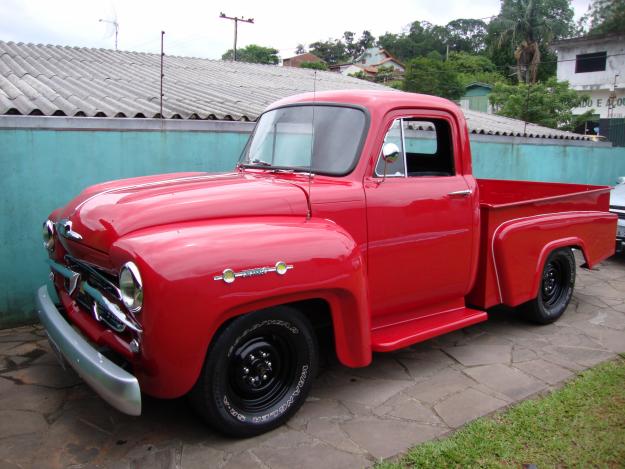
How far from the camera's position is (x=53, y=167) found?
16.6 ft

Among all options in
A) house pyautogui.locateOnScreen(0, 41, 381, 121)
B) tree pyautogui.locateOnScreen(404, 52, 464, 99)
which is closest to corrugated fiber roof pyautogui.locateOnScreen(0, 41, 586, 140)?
house pyautogui.locateOnScreen(0, 41, 381, 121)

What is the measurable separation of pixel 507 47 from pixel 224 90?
3586 cm

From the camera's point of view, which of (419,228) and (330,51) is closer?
(419,228)

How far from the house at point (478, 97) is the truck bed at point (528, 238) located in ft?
68.8

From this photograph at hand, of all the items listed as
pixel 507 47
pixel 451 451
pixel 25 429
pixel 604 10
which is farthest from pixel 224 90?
pixel 507 47

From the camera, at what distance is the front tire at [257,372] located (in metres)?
2.83

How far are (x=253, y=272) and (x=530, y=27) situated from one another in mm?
40363

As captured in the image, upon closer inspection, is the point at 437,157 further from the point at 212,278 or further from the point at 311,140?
the point at 212,278

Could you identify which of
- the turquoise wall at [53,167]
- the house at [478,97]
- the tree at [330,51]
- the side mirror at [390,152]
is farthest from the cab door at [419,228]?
the tree at [330,51]

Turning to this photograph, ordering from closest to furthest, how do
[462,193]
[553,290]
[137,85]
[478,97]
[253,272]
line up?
[253,272] → [462,193] → [553,290] → [137,85] → [478,97]

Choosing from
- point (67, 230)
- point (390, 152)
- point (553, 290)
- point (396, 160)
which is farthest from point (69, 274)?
point (553, 290)

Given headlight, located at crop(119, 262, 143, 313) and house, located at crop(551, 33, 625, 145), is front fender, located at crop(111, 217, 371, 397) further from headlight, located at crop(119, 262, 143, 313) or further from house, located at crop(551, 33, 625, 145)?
house, located at crop(551, 33, 625, 145)

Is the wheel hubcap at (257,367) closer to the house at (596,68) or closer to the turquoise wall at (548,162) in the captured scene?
the turquoise wall at (548,162)

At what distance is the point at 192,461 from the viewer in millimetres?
2850
